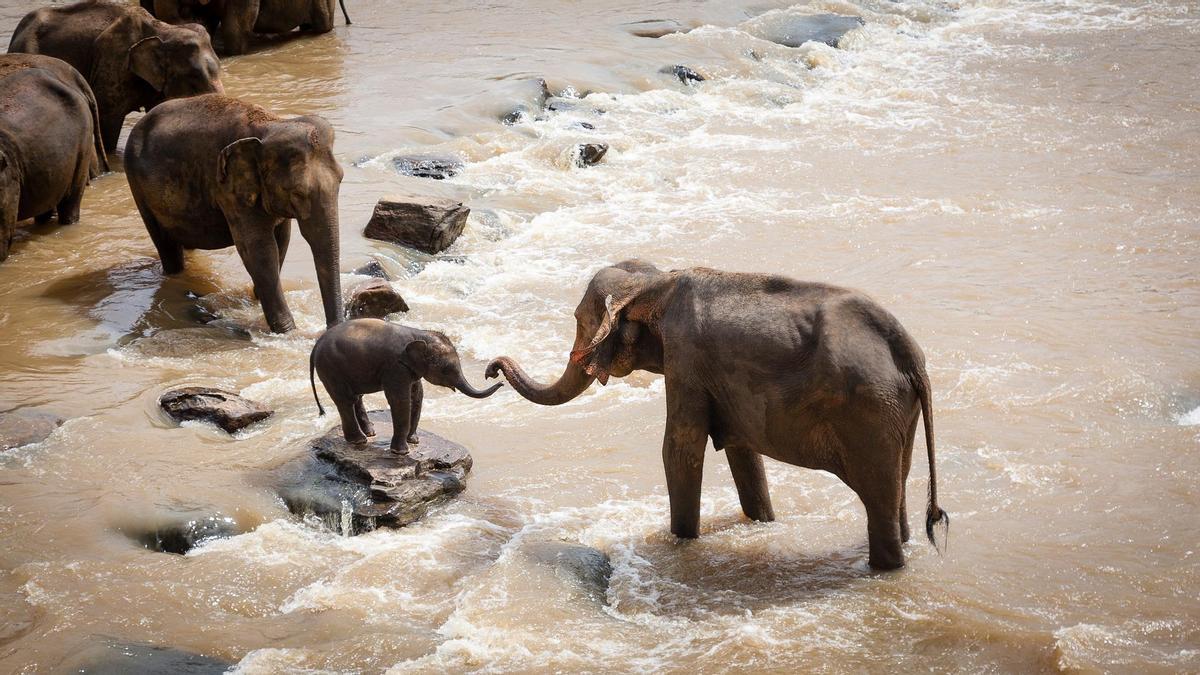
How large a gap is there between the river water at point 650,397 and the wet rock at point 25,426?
122 millimetres

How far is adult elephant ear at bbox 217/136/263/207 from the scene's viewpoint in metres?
9.52

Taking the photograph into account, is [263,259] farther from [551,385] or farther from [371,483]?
[551,385]

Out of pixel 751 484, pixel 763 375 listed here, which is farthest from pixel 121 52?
pixel 763 375

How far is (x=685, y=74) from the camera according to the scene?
1977 centimetres

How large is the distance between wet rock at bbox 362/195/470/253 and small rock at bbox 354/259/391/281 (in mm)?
786

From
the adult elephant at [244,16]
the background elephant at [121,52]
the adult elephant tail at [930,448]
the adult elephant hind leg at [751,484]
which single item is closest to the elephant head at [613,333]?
the adult elephant hind leg at [751,484]

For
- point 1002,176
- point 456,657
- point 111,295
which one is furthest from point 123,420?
point 1002,176

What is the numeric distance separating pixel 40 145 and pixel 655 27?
42.3 ft

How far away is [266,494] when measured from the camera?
711 cm

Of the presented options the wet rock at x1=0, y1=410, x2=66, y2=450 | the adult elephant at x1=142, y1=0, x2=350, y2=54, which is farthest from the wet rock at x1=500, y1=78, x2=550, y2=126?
the wet rock at x1=0, y1=410, x2=66, y2=450

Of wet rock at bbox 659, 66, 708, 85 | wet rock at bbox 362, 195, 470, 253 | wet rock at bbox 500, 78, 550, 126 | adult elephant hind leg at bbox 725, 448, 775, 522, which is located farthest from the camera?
wet rock at bbox 659, 66, 708, 85

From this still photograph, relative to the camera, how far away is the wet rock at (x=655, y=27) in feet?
72.1

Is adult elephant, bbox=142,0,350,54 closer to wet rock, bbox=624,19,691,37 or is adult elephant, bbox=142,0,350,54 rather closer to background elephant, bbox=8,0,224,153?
background elephant, bbox=8,0,224,153

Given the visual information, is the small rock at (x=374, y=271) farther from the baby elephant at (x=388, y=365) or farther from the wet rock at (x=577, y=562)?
the wet rock at (x=577, y=562)
